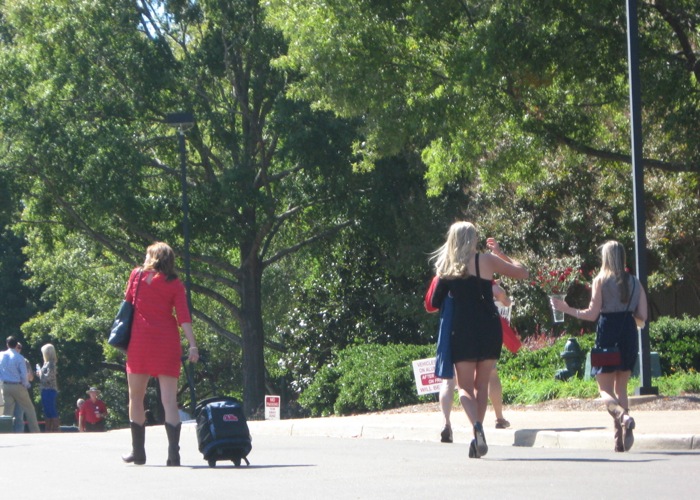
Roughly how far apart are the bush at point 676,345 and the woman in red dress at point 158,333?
362 inches

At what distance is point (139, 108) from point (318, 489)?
20.2m

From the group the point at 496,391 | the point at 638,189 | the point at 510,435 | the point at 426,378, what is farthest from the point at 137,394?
the point at 638,189

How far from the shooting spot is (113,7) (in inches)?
1061

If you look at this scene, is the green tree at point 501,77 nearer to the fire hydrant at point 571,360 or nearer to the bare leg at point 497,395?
the fire hydrant at point 571,360

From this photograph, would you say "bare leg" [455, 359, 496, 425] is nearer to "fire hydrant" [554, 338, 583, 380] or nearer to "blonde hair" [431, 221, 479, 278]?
"blonde hair" [431, 221, 479, 278]

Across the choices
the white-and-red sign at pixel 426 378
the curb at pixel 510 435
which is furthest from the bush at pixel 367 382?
the curb at pixel 510 435

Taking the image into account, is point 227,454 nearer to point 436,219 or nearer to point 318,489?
point 318,489

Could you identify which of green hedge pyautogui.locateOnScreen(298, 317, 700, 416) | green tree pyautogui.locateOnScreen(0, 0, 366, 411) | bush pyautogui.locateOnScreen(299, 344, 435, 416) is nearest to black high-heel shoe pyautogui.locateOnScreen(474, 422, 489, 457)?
green hedge pyautogui.locateOnScreen(298, 317, 700, 416)

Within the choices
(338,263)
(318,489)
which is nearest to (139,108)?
(338,263)

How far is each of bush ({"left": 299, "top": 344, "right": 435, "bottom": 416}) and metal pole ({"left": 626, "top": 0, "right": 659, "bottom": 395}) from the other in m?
4.47

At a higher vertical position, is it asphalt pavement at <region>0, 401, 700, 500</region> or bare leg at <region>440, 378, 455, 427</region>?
bare leg at <region>440, 378, 455, 427</region>

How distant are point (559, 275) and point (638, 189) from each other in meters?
7.29

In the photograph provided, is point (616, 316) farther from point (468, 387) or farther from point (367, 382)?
point (367, 382)

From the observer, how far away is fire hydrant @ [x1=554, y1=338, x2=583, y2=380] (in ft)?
53.8
